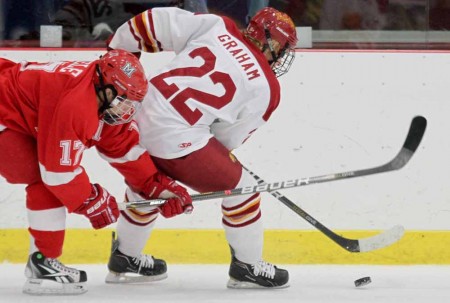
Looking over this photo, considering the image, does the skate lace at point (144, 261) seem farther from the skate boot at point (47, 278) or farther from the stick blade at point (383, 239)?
the stick blade at point (383, 239)

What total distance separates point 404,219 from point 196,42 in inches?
49.2

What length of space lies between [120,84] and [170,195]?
1.54ft

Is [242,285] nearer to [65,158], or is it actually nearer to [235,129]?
[235,129]

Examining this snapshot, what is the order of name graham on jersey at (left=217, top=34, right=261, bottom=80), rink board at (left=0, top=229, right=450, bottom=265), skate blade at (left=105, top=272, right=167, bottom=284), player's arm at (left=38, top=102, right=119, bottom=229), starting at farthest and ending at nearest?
rink board at (left=0, top=229, right=450, bottom=265) < skate blade at (left=105, top=272, right=167, bottom=284) < name graham on jersey at (left=217, top=34, right=261, bottom=80) < player's arm at (left=38, top=102, right=119, bottom=229)

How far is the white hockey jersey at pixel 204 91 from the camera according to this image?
12.0 feet

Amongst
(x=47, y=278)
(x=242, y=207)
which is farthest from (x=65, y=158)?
(x=242, y=207)

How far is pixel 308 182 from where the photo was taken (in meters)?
3.80

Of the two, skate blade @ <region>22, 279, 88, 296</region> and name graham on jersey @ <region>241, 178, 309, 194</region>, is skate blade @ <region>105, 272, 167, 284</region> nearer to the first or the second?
skate blade @ <region>22, 279, 88, 296</region>

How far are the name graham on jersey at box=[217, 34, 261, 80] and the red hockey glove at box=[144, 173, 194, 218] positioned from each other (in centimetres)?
43

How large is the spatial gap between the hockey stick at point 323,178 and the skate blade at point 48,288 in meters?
0.30

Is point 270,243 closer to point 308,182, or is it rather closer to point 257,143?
point 257,143

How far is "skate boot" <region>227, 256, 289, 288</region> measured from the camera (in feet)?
12.6

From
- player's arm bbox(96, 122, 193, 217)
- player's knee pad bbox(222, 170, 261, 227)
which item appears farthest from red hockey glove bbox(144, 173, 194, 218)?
player's knee pad bbox(222, 170, 261, 227)

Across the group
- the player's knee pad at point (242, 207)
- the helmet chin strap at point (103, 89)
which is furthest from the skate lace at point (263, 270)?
the helmet chin strap at point (103, 89)
